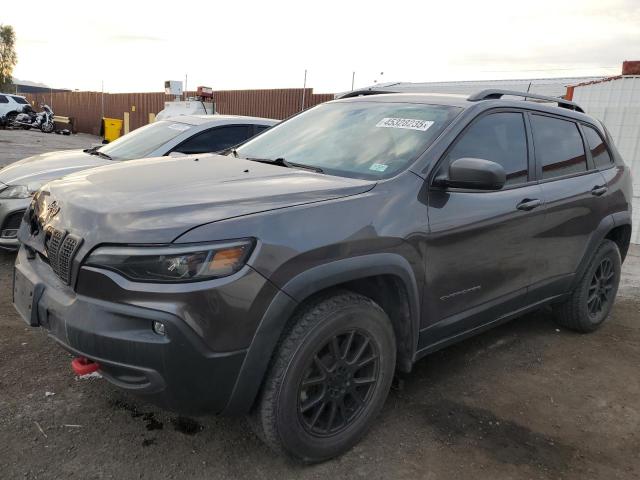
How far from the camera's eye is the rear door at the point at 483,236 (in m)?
2.79

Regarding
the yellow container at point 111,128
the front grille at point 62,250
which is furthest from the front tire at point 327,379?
the yellow container at point 111,128

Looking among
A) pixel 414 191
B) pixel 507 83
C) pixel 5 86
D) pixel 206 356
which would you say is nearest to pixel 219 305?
pixel 206 356

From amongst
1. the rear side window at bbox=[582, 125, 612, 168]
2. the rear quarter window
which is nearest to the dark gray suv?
the rear side window at bbox=[582, 125, 612, 168]

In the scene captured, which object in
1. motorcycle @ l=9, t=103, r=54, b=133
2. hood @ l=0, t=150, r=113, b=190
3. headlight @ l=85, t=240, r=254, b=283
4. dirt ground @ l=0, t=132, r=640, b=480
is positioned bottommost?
dirt ground @ l=0, t=132, r=640, b=480

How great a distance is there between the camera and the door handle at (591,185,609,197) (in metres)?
3.93

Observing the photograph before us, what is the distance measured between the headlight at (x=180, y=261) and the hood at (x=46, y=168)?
342 centimetres

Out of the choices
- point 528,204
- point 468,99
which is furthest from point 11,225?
point 528,204

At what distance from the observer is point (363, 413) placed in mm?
2625

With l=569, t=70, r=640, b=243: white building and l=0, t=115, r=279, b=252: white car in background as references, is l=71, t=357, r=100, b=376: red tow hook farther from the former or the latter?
l=569, t=70, r=640, b=243: white building

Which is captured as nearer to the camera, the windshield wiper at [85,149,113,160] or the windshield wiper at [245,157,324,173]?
the windshield wiper at [245,157,324,173]

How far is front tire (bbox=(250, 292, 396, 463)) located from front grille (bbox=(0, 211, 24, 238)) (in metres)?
3.60

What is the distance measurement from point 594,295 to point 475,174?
7.73ft

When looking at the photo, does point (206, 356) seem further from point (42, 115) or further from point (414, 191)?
point (42, 115)

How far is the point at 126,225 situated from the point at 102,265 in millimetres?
180
